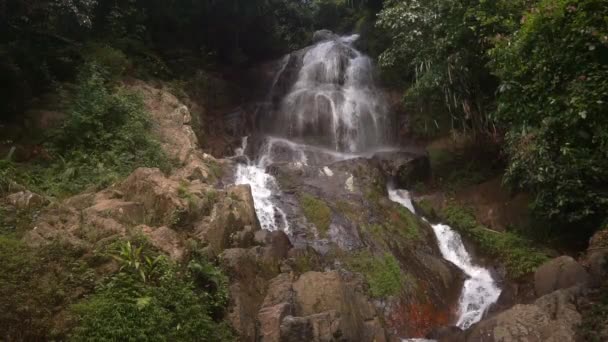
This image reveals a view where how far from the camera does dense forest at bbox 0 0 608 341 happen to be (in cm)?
637

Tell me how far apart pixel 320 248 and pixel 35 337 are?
22.5 feet

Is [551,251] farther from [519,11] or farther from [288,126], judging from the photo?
[288,126]

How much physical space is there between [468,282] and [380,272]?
3075 millimetres

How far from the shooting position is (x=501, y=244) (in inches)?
528

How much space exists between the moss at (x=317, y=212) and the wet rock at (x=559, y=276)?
5.32 m

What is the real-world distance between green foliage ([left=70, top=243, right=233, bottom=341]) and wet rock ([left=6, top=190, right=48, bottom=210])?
7.37 ft

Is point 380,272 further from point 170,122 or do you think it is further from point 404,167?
point 170,122

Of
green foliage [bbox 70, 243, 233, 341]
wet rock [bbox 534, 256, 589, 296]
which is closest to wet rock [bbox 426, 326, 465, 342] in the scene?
wet rock [bbox 534, 256, 589, 296]

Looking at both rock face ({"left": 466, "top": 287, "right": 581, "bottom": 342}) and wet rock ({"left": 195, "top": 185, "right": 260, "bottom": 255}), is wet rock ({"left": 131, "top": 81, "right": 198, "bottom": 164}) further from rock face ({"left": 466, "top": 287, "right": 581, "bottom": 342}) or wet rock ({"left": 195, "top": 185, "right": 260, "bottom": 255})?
rock face ({"left": 466, "top": 287, "right": 581, "bottom": 342})

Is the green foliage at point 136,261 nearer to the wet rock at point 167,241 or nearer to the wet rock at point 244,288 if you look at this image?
the wet rock at point 167,241

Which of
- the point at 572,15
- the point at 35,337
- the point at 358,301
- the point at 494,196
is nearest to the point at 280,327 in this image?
the point at 358,301

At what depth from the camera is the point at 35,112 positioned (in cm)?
1187

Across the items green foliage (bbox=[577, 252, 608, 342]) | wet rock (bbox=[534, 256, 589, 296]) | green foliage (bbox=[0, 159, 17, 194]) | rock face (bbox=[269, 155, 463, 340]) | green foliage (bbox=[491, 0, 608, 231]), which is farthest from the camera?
rock face (bbox=[269, 155, 463, 340])

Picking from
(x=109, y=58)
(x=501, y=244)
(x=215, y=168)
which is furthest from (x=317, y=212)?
(x=109, y=58)
